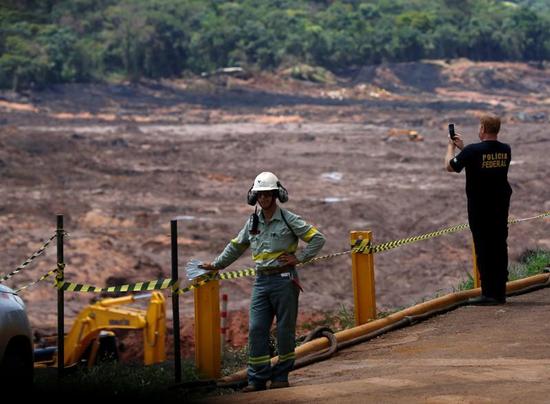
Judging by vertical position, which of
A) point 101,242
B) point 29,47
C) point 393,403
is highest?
point 29,47

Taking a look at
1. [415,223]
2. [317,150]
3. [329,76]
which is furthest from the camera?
[329,76]

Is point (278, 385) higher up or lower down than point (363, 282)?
lower down

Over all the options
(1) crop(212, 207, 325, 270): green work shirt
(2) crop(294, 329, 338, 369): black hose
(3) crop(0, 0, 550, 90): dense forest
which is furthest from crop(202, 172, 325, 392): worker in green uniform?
Answer: (3) crop(0, 0, 550, 90): dense forest

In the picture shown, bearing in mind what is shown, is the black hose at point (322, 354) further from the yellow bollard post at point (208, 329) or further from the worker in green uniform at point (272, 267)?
the worker in green uniform at point (272, 267)

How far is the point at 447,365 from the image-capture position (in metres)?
9.17

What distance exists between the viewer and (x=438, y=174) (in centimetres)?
4681

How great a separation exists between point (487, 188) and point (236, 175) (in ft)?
115


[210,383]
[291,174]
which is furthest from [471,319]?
[291,174]

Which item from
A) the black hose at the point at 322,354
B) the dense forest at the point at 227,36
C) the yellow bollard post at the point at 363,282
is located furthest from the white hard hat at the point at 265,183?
the dense forest at the point at 227,36

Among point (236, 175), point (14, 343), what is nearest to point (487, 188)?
point (14, 343)

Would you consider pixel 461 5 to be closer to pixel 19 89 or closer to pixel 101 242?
pixel 19 89

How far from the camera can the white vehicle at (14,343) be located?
8398 mm

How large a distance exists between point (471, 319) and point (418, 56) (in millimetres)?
83614

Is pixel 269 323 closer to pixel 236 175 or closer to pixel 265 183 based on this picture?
pixel 265 183
